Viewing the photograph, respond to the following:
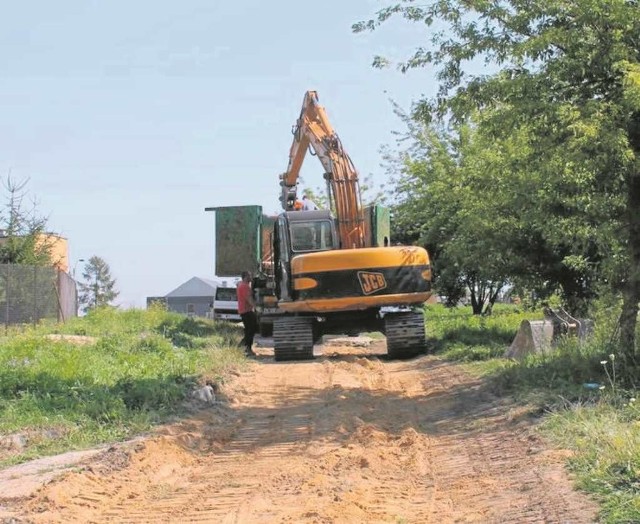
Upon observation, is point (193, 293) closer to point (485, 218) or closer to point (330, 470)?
point (485, 218)

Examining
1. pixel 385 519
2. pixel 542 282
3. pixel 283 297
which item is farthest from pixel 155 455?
pixel 542 282

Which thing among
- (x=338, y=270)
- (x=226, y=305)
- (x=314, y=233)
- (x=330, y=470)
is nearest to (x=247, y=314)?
(x=314, y=233)

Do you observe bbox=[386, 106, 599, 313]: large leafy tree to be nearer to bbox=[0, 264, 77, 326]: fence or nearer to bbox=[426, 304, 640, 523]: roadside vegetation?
bbox=[426, 304, 640, 523]: roadside vegetation

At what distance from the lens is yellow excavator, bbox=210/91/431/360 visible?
1524 cm

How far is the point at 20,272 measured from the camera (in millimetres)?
21656

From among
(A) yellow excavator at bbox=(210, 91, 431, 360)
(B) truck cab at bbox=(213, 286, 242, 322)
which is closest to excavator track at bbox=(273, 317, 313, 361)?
(A) yellow excavator at bbox=(210, 91, 431, 360)

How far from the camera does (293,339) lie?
15984mm

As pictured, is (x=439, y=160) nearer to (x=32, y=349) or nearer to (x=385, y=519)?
(x=32, y=349)

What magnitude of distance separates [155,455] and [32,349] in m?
6.86

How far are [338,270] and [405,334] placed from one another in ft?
6.71

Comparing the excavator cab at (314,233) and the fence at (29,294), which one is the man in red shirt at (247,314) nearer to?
the excavator cab at (314,233)

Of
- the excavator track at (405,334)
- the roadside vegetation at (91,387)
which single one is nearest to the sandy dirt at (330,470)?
the roadside vegetation at (91,387)

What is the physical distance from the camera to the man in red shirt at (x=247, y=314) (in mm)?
17703

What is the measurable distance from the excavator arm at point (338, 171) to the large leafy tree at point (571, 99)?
597 cm
